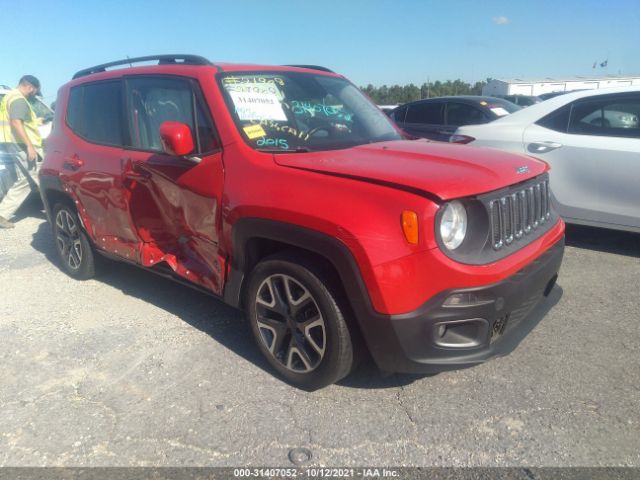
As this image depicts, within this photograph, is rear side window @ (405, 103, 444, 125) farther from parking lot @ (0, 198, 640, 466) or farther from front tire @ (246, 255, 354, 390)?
front tire @ (246, 255, 354, 390)

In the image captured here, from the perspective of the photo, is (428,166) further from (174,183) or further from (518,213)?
(174,183)

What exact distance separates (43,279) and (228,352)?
8.70 ft

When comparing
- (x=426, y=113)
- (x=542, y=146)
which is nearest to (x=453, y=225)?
(x=542, y=146)

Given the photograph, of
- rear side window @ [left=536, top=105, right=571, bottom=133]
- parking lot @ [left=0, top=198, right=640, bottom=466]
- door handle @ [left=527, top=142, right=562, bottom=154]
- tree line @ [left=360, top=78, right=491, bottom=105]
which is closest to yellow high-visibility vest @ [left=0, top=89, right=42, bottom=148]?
parking lot @ [left=0, top=198, right=640, bottom=466]

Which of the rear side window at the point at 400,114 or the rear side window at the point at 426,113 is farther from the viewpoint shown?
the rear side window at the point at 400,114

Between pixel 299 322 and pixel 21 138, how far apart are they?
19.9 ft

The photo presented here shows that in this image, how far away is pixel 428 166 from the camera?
2.77m

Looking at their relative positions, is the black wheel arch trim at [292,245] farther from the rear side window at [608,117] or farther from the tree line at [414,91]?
the tree line at [414,91]

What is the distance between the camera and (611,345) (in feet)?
11.1

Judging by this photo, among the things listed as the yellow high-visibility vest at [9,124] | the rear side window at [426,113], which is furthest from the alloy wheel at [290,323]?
the rear side window at [426,113]

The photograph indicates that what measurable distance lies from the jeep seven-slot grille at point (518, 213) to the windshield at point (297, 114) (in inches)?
41.9

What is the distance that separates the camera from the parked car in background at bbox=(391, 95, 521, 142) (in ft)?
26.7

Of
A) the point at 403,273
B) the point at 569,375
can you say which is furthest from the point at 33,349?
the point at 569,375

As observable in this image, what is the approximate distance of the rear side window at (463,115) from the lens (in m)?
8.16
